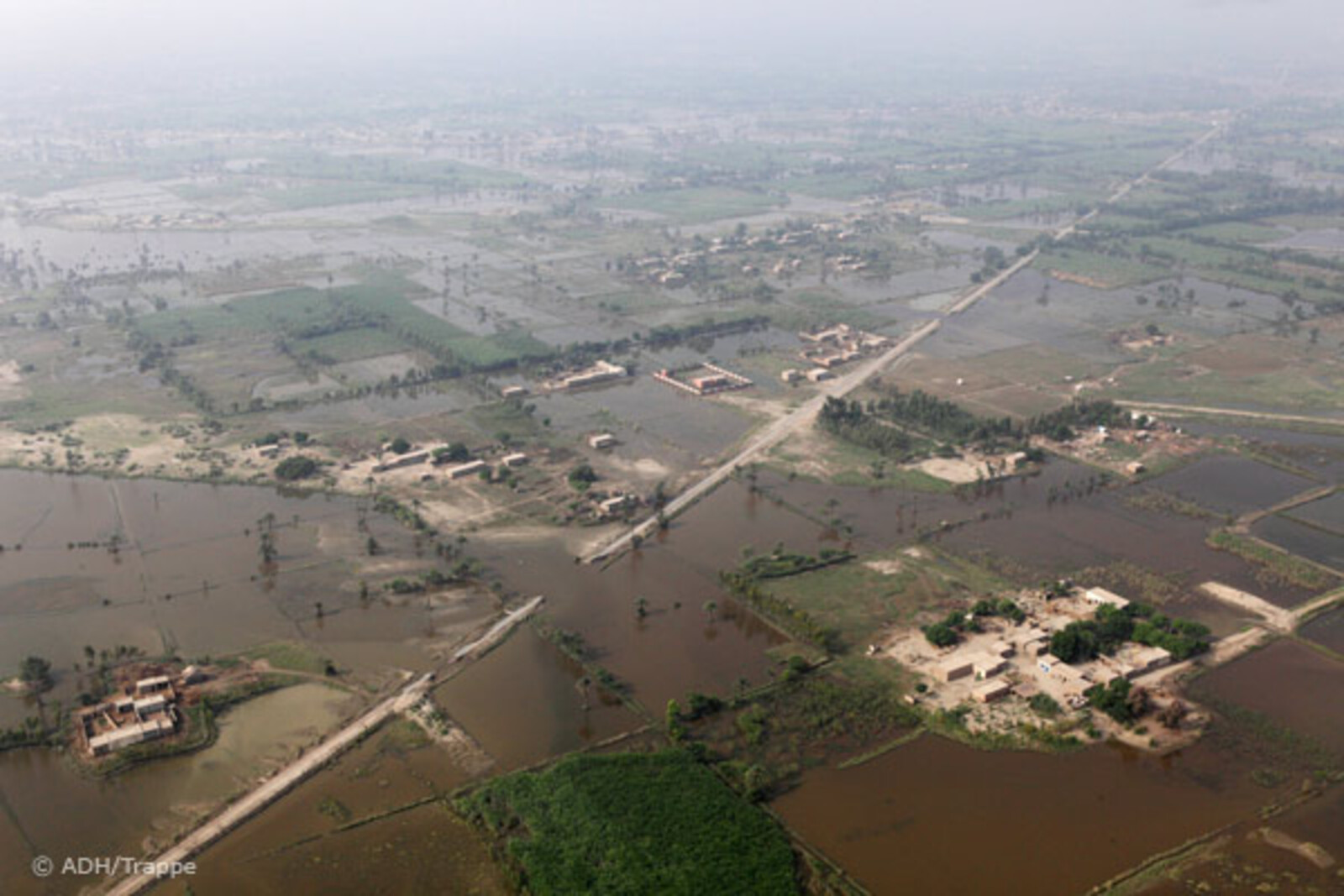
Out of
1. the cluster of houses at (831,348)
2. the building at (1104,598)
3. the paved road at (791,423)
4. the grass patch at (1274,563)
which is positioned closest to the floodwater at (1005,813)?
the building at (1104,598)

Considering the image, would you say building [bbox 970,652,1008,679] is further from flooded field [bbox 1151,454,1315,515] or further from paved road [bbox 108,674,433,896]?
flooded field [bbox 1151,454,1315,515]

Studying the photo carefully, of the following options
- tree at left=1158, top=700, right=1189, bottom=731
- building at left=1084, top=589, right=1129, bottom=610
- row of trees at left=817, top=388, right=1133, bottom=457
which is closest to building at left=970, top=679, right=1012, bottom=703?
tree at left=1158, top=700, right=1189, bottom=731

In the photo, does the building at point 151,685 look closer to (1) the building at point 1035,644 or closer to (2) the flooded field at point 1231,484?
(1) the building at point 1035,644

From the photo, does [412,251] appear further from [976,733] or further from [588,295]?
[976,733]

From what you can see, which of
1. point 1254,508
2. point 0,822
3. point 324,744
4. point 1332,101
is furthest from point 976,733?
point 1332,101

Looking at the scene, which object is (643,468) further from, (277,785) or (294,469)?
(277,785)

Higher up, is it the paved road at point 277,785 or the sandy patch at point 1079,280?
the sandy patch at point 1079,280
